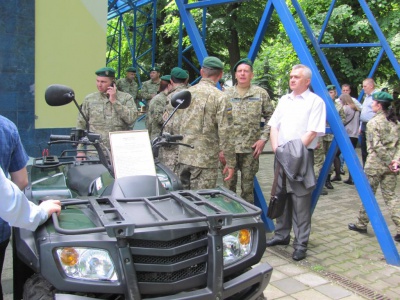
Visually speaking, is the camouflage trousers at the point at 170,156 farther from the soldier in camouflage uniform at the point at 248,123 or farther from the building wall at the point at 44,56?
the building wall at the point at 44,56

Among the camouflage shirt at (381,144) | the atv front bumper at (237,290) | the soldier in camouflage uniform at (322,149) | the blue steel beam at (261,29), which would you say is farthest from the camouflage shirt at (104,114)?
the soldier in camouflage uniform at (322,149)

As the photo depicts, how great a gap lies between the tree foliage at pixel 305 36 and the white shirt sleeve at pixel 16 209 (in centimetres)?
972

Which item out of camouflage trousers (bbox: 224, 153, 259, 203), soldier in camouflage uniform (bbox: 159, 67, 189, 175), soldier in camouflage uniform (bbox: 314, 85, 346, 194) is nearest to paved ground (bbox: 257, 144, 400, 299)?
camouflage trousers (bbox: 224, 153, 259, 203)

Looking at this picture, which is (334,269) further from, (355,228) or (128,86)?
(128,86)

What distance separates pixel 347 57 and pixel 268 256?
11347 millimetres

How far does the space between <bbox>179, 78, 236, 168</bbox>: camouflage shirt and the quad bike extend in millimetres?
1656

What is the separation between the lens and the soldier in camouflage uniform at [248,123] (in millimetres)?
4930

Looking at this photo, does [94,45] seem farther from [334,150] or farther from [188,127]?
[334,150]

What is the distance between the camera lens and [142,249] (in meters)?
1.97

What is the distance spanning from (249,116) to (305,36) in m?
8.48

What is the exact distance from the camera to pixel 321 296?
355 centimetres

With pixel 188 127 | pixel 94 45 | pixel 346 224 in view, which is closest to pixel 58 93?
→ pixel 188 127

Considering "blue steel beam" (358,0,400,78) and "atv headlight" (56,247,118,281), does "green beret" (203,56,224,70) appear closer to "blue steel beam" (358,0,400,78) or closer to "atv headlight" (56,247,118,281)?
"atv headlight" (56,247,118,281)

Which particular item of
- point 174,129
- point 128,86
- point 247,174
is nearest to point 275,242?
point 247,174
